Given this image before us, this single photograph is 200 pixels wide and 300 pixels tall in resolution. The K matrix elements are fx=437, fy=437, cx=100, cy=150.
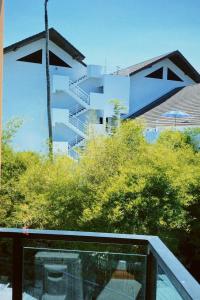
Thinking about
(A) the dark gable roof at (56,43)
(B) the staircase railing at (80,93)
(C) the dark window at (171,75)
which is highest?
(A) the dark gable roof at (56,43)

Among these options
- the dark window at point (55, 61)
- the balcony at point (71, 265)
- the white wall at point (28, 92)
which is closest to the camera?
the balcony at point (71, 265)

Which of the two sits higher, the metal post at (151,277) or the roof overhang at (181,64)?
the roof overhang at (181,64)

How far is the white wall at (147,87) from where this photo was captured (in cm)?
1709

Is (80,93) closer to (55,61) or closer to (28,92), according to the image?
(55,61)

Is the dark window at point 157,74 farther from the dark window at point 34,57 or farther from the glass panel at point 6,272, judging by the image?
the glass panel at point 6,272

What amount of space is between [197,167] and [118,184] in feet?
4.72

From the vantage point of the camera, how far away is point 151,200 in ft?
19.6

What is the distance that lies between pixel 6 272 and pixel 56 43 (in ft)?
45.8

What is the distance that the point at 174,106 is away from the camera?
14.6 m

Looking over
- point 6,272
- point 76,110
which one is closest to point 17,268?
point 6,272

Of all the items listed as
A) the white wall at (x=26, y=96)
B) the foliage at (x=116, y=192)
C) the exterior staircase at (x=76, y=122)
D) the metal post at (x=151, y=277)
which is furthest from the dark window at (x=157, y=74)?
the metal post at (x=151, y=277)

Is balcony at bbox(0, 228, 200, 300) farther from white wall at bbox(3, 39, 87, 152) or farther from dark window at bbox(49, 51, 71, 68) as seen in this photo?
dark window at bbox(49, 51, 71, 68)

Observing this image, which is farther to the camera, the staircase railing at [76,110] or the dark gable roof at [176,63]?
the dark gable roof at [176,63]

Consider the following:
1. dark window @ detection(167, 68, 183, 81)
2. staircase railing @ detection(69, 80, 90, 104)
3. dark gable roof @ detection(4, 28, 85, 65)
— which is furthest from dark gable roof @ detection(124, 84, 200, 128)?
dark gable roof @ detection(4, 28, 85, 65)
